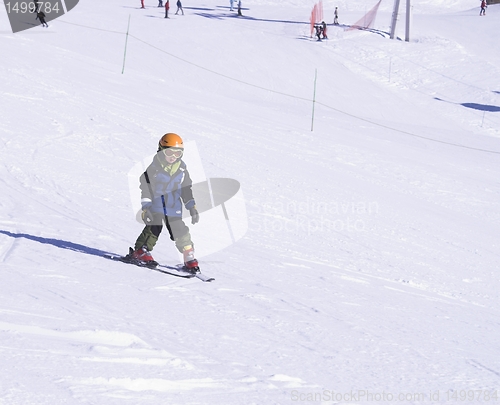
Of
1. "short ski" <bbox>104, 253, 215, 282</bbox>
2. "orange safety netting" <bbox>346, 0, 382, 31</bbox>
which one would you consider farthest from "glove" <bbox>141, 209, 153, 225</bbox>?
"orange safety netting" <bbox>346, 0, 382, 31</bbox>

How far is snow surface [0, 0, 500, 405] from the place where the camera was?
430 centimetres

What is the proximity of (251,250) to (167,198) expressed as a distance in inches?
79.3

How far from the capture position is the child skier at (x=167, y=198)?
252 inches

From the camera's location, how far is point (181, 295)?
19.4ft

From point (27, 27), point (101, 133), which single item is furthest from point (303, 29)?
point (101, 133)

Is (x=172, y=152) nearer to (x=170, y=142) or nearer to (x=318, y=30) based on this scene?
(x=170, y=142)

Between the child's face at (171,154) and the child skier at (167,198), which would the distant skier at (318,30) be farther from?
the child's face at (171,154)

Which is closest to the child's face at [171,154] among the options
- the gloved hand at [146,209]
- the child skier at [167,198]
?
the child skier at [167,198]

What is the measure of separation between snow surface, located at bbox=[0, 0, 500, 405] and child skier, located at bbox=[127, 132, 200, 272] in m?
0.36

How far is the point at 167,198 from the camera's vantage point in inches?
258

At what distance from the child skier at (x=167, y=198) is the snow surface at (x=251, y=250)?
0.36 meters

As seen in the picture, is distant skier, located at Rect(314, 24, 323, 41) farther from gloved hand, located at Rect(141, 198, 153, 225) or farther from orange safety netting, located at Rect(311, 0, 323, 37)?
gloved hand, located at Rect(141, 198, 153, 225)

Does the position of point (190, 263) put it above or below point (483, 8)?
below

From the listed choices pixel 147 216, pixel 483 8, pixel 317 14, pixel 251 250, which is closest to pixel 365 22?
pixel 317 14
